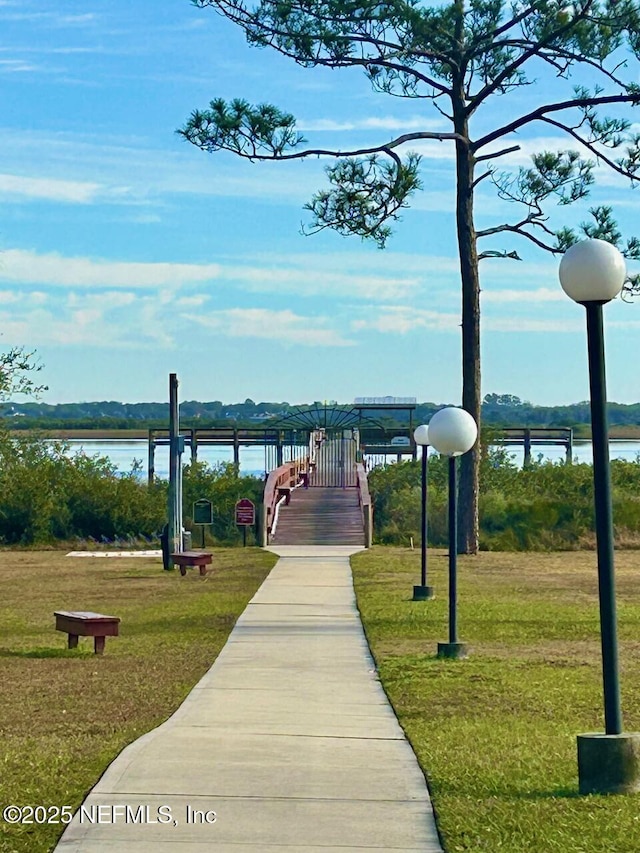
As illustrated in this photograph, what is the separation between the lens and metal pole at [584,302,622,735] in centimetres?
675

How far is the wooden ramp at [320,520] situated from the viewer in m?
28.1

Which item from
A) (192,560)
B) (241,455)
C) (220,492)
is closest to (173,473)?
(192,560)

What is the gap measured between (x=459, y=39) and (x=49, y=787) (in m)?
20.9

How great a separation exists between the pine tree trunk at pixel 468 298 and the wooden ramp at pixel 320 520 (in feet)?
8.02

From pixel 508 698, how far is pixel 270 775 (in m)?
3.47

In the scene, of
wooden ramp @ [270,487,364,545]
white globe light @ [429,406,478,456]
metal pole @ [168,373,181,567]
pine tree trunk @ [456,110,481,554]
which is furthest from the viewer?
wooden ramp @ [270,487,364,545]

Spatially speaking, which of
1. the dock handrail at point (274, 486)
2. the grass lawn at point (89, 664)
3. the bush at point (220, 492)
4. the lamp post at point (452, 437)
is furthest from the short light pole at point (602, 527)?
the bush at point (220, 492)

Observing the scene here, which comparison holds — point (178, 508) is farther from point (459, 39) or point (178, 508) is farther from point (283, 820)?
point (283, 820)

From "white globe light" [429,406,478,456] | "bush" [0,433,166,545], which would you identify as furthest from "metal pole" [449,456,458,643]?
"bush" [0,433,166,545]

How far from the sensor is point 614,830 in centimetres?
591

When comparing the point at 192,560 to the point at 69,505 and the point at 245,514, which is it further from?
the point at 69,505

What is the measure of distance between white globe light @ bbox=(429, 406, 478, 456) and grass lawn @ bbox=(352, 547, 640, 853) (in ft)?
6.43

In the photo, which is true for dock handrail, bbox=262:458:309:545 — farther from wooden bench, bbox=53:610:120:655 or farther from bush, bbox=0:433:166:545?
wooden bench, bbox=53:610:120:655

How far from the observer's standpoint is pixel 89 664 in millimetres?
12109
